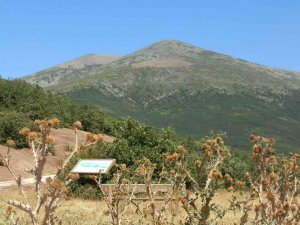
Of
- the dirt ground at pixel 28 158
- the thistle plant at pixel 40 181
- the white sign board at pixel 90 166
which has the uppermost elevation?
the thistle plant at pixel 40 181

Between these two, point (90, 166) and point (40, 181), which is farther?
point (90, 166)

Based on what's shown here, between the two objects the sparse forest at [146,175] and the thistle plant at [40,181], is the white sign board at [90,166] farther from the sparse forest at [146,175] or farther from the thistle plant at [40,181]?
the thistle plant at [40,181]

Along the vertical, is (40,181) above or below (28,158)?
above

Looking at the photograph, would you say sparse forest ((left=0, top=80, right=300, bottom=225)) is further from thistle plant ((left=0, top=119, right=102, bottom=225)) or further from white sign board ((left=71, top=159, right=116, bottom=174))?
white sign board ((left=71, top=159, right=116, bottom=174))

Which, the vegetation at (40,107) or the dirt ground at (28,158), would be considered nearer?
the dirt ground at (28,158)

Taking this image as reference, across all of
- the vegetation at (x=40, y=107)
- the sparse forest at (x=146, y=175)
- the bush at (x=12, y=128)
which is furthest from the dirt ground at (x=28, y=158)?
the vegetation at (x=40, y=107)

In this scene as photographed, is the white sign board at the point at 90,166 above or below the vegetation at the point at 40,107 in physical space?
below

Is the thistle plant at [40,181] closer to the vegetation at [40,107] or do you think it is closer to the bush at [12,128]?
the bush at [12,128]

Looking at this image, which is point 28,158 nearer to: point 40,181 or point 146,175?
point 146,175

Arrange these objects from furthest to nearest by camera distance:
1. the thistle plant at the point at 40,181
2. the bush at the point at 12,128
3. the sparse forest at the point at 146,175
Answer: the bush at the point at 12,128, the sparse forest at the point at 146,175, the thistle plant at the point at 40,181

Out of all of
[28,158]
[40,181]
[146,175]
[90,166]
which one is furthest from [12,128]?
[40,181]

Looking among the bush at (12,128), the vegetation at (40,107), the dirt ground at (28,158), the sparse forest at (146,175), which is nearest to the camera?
the sparse forest at (146,175)

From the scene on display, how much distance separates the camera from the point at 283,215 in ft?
12.0

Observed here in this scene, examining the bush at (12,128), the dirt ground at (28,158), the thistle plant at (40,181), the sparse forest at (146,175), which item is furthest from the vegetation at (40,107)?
the thistle plant at (40,181)
